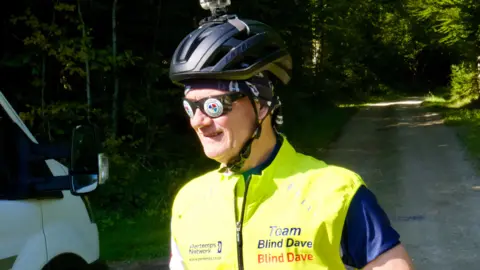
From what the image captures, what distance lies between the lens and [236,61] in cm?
214

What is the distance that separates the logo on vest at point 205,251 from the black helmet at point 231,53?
512 millimetres

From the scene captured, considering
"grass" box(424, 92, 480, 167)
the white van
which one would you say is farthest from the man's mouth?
"grass" box(424, 92, 480, 167)

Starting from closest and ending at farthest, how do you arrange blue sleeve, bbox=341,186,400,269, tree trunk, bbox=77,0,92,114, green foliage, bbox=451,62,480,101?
blue sleeve, bbox=341,186,400,269, tree trunk, bbox=77,0,92,114, green foliage, bbox=451,62,480,101

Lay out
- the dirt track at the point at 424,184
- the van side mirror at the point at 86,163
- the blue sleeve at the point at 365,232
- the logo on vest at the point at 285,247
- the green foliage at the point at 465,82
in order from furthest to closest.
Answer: the green foliage at the point at 465,82
the dirt track at the point at 424,184
the van side mirror at the point at 86,163
the logo on vest at the point at 285,247
the blue sleeve at the point at 365,232

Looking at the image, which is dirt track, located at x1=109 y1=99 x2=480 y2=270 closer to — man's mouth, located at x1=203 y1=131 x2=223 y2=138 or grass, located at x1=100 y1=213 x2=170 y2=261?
grass, located at x1=100 y1=213 x2=170 y2=261

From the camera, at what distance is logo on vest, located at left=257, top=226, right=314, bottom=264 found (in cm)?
196

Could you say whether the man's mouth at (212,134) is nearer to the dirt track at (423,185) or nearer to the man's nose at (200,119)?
the man's nose at (200,119)

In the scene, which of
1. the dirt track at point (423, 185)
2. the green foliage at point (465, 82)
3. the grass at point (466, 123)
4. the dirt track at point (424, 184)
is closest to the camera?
the dirt track at point (423, 185)

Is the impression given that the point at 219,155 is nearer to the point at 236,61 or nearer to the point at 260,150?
the point at 260,150

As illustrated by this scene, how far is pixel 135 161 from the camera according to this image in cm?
1044

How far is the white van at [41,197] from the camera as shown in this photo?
328cm

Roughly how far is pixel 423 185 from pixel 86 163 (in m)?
9.70

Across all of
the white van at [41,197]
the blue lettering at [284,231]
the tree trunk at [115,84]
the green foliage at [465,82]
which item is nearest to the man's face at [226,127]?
the blue lettering at [284,231]

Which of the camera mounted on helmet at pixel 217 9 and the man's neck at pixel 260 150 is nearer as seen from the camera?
the man's neck at pixel 260 150
